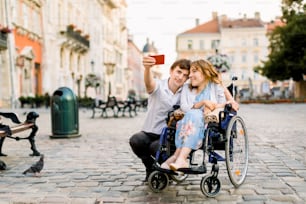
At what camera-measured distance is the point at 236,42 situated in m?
81.9

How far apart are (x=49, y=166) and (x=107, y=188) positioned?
5.46ft

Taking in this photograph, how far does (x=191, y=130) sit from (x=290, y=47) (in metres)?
37.8

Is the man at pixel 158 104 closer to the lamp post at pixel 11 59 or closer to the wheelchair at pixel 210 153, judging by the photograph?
the wheelchair at pixel 210 153

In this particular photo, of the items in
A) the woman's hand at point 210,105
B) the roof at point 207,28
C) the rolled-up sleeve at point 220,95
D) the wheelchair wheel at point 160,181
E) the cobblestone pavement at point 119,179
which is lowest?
the cobblestone pavement at point 119,179

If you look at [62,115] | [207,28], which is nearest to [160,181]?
[62,115]

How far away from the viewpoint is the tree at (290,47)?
3794 cm

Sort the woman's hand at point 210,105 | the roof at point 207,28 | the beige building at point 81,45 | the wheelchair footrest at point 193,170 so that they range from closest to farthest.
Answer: the wheelchair footrest at point 193,170 < the woman's hand at point 210,105 < the beige building at point 81,45 < the roof at point 207,28

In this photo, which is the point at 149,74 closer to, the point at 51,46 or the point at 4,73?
the point at 4,73

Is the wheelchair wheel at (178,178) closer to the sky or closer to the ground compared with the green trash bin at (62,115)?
closer to the ground

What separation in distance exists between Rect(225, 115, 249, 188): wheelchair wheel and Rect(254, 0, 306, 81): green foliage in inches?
1347

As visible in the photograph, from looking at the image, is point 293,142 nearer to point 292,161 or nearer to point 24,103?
point 292,161

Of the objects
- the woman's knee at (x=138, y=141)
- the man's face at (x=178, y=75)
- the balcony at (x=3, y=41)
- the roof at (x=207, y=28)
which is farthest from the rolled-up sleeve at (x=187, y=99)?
the roof at (x=207, y=28)

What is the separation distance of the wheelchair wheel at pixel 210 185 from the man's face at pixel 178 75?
101 cm

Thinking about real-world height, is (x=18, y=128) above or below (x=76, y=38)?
below
